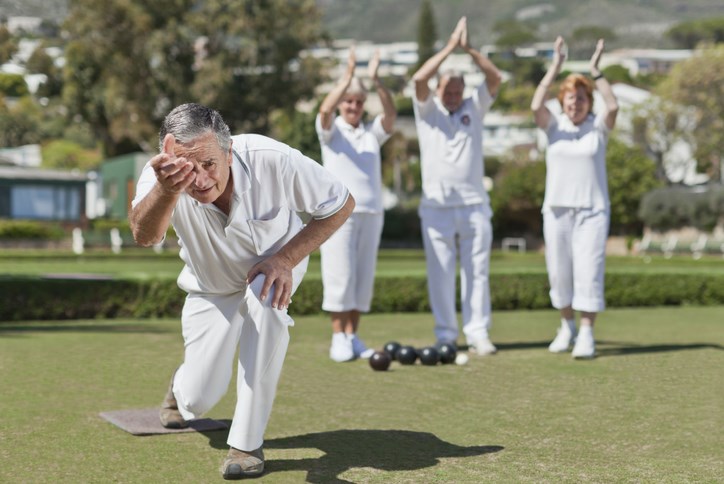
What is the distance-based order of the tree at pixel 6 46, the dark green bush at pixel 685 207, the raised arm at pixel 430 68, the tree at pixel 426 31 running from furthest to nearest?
the tree at pixel 426 31
the tree at pixel 6 46
the dark green bush at pixel 685 207
the raised arm at pixel 430 68

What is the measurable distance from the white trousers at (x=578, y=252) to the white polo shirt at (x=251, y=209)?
4443 millimetres

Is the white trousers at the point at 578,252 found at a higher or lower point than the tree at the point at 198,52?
lower

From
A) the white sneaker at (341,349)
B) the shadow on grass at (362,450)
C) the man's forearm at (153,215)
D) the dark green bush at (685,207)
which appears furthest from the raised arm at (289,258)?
the dark green bush at (685,207)

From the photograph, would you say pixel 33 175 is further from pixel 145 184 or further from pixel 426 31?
pixel 426 31

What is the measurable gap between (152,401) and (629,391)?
291 centimetres

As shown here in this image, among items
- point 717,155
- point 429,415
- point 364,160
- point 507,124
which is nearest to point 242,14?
point 717,155

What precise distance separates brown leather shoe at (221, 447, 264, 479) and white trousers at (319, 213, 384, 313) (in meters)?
3.92

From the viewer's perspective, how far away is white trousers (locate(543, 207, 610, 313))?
8.47m

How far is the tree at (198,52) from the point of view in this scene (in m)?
44.6

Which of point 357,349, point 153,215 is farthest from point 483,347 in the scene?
point 153,215

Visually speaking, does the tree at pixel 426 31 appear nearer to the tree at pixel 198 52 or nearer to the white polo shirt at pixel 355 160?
the tree at pixel 198 52

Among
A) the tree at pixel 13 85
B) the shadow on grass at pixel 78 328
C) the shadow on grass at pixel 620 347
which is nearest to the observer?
the shadow on grass at pixel 620 347

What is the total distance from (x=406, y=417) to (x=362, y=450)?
95cm

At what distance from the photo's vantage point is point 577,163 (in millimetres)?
8500
